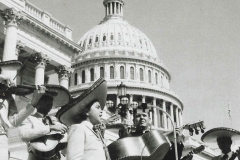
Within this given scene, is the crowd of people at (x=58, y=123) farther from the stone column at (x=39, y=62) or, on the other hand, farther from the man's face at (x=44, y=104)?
the stone column at (x=39, y=62)

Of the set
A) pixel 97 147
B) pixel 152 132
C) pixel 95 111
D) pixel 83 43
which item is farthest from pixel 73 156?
pixel 83 43

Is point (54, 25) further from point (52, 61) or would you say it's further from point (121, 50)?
point (121, 50)

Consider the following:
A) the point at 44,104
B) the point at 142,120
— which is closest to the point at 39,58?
the point at 142,120

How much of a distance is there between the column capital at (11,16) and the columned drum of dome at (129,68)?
139 feet

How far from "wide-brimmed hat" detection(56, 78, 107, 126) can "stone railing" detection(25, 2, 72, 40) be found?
2679 centimetres

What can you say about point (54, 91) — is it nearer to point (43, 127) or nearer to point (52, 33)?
point (43, 127)

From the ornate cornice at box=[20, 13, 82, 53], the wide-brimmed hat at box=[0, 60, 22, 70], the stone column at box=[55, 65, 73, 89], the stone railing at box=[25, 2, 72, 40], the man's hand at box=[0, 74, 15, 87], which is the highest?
the stone railing at box=[25, 2, 72, 40]

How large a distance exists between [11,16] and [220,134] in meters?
22.6

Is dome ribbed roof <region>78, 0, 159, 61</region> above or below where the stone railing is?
above

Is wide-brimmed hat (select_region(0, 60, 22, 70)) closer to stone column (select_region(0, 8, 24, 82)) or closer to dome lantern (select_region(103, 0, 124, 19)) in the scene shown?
stone column (select_region(0, 8, 24, 82))

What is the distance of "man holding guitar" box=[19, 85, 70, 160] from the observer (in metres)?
4.78

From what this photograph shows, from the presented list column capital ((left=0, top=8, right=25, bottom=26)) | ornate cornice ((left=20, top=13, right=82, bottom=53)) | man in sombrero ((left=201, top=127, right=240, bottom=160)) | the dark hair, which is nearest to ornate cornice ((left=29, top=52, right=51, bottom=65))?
ornate cornice ((left=20, top=13, right=82, bottom=53))

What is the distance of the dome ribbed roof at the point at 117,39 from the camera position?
3039 inches

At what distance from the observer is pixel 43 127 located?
4.82 meters
